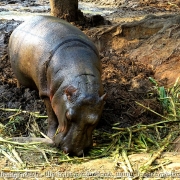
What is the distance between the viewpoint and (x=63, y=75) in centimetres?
469

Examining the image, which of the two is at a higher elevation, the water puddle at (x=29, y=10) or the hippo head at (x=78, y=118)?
the hippo head at (x=78, y=118)

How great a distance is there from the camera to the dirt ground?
549cm

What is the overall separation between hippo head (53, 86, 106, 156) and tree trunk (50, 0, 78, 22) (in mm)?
4217

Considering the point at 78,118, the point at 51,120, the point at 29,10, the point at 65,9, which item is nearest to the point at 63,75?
the point at 78,118

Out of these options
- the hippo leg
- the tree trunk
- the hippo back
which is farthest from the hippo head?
the tree trunk

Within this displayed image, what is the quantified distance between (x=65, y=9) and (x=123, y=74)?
219 centimetres

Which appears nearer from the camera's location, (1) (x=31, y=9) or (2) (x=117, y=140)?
(2) (x=117, y=140)

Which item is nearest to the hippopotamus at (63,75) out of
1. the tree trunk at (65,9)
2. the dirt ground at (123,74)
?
the dirt ground at (123,74)

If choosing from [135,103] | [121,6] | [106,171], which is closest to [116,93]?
[135,103]

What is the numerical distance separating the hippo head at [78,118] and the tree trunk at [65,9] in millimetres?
4217

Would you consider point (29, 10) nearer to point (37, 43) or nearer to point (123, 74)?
point (123, 74)

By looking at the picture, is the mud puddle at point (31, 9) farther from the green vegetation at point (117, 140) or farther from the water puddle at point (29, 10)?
the green vegetation at point (117, 140)

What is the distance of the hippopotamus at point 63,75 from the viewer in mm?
4336

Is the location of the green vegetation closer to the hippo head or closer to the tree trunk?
the hippo head
